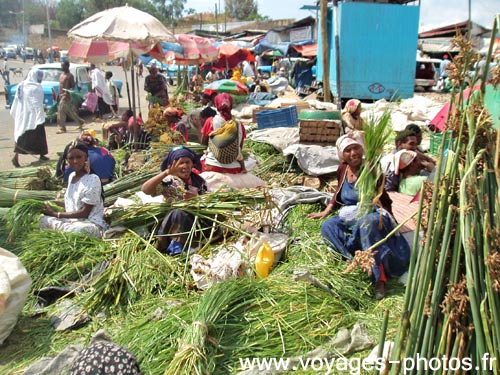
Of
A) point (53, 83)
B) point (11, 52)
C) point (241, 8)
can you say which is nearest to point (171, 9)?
point (241, 8)

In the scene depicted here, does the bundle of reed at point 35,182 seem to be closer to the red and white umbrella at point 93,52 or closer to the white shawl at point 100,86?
the red and white umbrella at point 93,52

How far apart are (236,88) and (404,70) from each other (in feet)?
16.0

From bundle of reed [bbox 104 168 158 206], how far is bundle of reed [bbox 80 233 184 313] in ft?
4.59

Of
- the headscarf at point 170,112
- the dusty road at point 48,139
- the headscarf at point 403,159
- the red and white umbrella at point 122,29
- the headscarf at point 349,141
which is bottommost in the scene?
the dusty road at point 48,139

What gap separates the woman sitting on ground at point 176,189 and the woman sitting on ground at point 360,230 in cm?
115

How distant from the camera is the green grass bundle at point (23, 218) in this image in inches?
160

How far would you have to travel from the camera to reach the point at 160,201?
4355 mm

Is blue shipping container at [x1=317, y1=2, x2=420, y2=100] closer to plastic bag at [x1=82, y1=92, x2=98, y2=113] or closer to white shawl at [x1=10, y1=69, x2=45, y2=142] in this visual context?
plastic bag at [x1=82, y1=92, x2=98, y2=113]

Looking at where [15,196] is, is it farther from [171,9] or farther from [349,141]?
[171,9]

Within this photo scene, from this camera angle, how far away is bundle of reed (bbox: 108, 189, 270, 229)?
4.05m

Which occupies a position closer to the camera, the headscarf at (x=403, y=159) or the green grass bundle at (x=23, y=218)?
the green grass bundle at (x=23, y=218)

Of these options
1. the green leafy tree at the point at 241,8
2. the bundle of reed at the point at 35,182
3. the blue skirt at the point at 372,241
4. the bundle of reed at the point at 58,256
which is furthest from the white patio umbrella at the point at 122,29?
the green leafy tree at the point at 241,8

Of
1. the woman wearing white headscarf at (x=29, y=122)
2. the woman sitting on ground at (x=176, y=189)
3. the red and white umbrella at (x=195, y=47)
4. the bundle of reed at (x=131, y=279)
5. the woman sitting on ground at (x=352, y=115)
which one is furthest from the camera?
the red and white umbrella at (x=195, y=47)

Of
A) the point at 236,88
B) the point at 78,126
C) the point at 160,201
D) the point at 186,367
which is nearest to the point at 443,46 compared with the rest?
the point at 236,88
